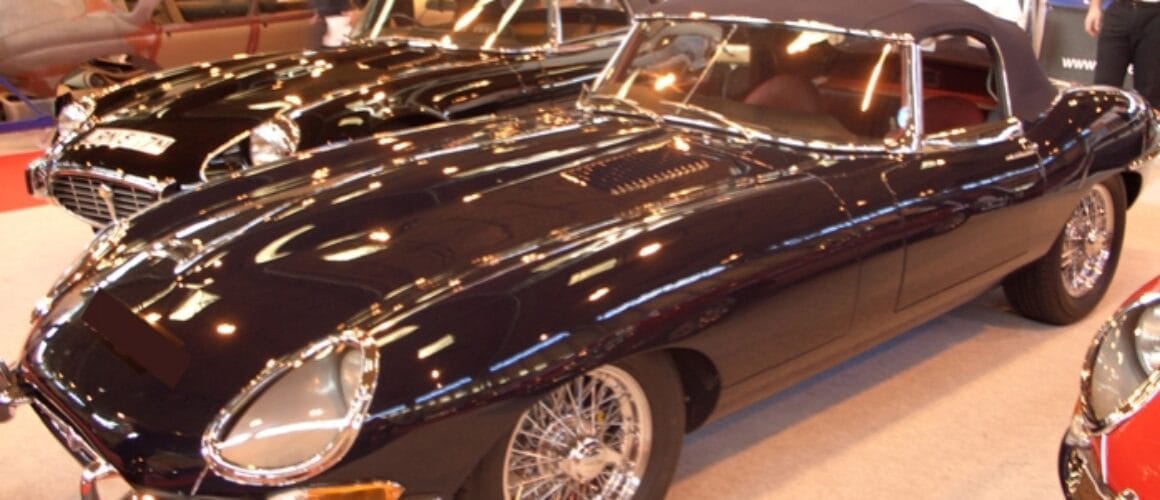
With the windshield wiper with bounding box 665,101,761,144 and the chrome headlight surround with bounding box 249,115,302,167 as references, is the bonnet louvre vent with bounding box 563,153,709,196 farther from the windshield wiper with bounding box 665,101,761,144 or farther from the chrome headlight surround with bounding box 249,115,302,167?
the chrome headlight surround with bounding box 249,115,302,167

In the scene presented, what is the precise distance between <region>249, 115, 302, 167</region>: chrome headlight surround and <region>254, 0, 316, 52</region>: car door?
4358 mm

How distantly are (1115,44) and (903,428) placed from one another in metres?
3.56

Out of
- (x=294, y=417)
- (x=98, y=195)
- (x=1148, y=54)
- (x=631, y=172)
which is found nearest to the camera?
(x=294, y=417)

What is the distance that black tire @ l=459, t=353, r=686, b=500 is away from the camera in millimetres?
2369

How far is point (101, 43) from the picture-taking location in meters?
8.13

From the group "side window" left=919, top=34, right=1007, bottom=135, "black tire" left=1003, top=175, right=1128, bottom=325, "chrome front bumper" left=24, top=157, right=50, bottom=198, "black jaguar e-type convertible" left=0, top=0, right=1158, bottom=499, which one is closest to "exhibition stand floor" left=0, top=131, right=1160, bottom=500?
"black tire" left=1003, top=175, right=1128, bottom=325

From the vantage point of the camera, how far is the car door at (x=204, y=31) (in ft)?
27.1

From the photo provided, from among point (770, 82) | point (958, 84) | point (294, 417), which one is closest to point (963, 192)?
point (770, 82)

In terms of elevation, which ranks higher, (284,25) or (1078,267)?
(1078,267)

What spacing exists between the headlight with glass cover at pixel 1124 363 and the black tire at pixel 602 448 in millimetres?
900

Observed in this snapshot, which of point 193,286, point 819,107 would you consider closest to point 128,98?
point 193,286

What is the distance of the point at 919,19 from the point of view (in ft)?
11.4

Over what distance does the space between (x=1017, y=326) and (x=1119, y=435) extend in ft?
7.04

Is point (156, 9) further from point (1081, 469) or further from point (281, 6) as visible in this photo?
point (1081, 469)
